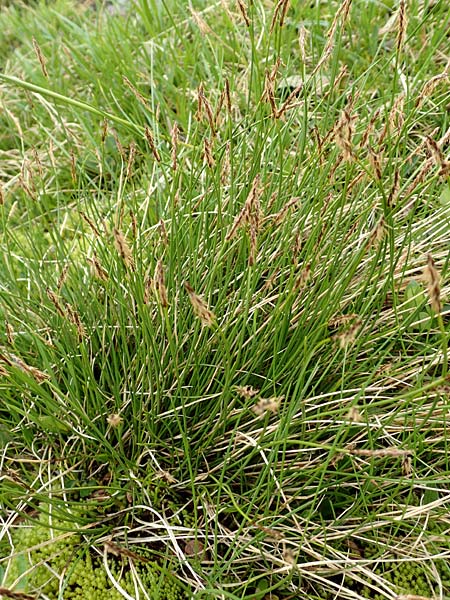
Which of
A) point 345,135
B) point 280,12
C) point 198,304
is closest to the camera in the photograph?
point 198,304

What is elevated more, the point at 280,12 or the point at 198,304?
the point at 280,12

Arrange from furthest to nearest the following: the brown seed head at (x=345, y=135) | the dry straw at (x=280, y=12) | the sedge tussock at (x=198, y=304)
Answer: the dry straw at (x=280, y=12) < the brown seed head at (x=345, y=135) < the sedge tussock at (x=198, y=304)

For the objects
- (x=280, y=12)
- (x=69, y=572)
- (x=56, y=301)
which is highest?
(x=280, y=12)

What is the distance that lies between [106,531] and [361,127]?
1.36m

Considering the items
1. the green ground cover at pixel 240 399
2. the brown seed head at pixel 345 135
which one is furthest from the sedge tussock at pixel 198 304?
the brown seed head at pixel 345 135

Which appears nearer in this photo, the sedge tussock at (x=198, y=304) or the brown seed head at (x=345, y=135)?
the sedge tussock at (x=198, y=304)

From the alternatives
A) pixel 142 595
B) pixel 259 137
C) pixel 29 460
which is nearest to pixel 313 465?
pixel 142 595

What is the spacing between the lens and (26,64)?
3.14 metres

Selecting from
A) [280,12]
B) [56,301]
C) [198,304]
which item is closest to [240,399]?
[56,301]

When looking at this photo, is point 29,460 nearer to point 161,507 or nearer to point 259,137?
point 161,507

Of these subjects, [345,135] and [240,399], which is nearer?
[345,135]

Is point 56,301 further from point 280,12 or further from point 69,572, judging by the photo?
point 280,12

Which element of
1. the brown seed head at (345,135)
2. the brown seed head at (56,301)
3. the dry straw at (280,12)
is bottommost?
the brown seed head at (56,301)

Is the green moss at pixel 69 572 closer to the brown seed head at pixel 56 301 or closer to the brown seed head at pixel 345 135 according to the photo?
the brown seed head at pixel 56 301
